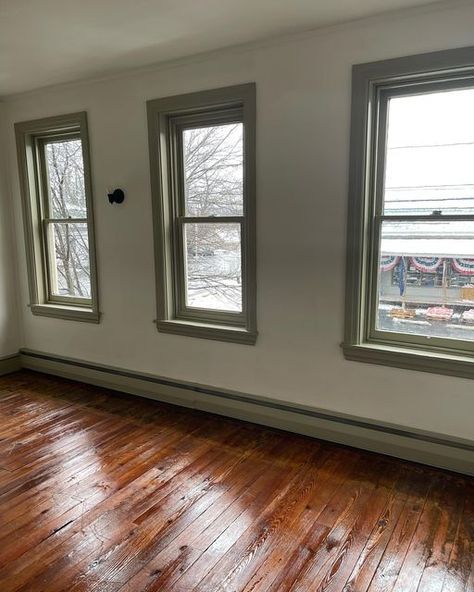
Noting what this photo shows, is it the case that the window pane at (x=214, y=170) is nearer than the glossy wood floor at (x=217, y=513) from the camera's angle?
No

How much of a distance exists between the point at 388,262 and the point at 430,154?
649mm

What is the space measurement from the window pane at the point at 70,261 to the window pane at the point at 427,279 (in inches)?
103

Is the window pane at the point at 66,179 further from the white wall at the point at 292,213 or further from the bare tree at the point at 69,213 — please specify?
the white wall at the point at 292,213

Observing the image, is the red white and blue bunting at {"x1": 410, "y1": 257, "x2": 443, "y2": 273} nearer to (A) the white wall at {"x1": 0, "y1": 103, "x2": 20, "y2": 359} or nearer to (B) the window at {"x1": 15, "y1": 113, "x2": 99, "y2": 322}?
(B) the window at {"x1": 15, "y1": 113, "x2": 99, "y2": 322}

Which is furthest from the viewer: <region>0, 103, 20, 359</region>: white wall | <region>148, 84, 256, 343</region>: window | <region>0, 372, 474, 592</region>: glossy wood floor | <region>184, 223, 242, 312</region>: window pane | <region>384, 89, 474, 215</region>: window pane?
<region>0, 103, 20, 359</region>: white wall

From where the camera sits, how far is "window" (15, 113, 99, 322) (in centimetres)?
391

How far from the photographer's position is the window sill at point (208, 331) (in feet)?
10.4

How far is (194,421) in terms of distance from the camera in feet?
10.8

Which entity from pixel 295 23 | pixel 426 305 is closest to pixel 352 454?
pixel 426 305

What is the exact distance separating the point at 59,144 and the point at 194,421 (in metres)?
2.74

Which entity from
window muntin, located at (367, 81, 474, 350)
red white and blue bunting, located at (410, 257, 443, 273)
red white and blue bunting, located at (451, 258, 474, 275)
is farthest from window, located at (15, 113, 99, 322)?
red white and blue bunting, located at (451, 258, 474, 275)

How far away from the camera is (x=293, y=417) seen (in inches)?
121

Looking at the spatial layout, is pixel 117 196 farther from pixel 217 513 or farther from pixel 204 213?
pixel 217 513

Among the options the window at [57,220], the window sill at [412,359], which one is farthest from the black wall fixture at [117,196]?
the window sill at [412,359]
